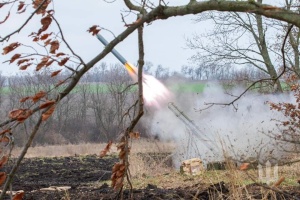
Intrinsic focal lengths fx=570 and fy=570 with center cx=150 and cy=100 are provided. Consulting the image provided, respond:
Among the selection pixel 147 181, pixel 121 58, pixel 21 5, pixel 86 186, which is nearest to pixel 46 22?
pixel 21 5

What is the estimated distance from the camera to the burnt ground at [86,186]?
7.75 meters

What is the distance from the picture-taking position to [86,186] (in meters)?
13.2

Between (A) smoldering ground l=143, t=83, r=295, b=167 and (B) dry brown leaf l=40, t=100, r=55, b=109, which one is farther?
(A) smoldering ground l=143, t=83, r=295, b=167

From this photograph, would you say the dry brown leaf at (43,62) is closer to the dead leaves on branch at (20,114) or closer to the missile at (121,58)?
the dead leaves on branch at (20,114)

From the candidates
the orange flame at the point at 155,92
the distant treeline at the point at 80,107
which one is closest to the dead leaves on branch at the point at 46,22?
the orange flame at the point at 155,92

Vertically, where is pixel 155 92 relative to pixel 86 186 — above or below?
above

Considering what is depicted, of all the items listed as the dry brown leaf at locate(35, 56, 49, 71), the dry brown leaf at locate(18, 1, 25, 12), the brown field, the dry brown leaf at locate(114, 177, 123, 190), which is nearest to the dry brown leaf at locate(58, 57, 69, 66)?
the dry brown leaf at locate(35, 56, 49, 71)

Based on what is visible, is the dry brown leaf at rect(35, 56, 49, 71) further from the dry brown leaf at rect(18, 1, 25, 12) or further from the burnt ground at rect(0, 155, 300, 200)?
the burnt ground at rect(0, 155, 300, 200)

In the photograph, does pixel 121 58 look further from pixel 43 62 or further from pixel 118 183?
pixel 43 62

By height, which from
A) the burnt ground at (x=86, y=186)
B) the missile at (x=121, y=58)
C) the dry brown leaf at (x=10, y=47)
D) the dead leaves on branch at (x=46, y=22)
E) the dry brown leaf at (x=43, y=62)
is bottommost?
the burnt ground at (x=86, y=186)

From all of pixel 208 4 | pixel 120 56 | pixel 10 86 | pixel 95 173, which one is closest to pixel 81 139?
pixel 10 86

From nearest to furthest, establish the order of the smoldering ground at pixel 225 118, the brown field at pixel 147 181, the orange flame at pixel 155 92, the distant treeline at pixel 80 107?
the brown field at pixel 147 181, the orange flame at pixel 155 92, the smoldering ground at pixel 225 118, the distant treeline at pixel 80 107

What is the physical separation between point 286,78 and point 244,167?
15552 millimetres

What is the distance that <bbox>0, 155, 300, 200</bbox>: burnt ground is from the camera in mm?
7746
